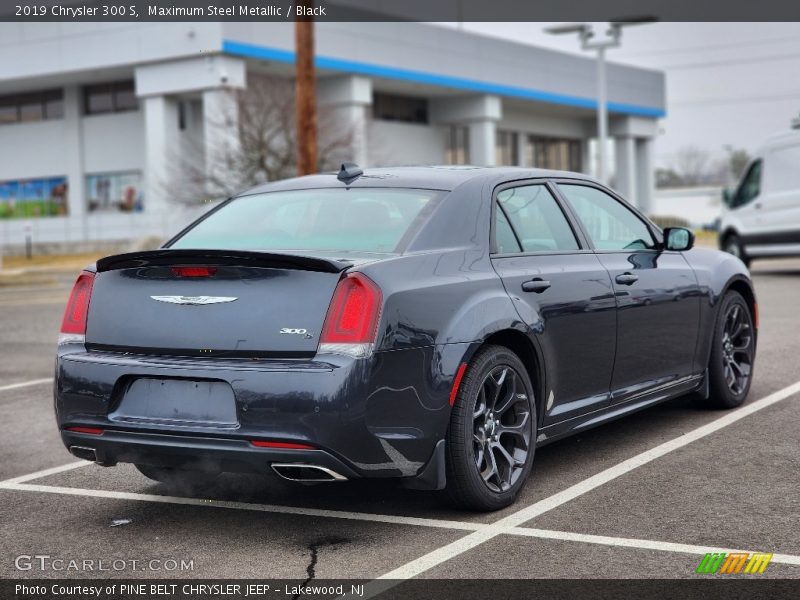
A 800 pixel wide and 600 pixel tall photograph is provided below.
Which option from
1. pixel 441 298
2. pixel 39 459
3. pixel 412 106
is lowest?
pixel 39 459

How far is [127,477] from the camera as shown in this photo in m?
6.05

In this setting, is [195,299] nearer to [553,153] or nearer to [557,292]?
[557,292]

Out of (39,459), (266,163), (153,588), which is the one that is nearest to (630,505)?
(153,588)

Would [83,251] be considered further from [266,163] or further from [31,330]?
[31,330]

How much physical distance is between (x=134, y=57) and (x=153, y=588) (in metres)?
35.8

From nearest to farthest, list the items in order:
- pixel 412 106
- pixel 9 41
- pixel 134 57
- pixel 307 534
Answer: pixel 307 534 → pixel 134 57 → pixel 9 41 → pixel 412 106

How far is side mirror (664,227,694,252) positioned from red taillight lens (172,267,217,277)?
3089 millimetres

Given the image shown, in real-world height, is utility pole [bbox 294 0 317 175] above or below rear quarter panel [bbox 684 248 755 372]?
above

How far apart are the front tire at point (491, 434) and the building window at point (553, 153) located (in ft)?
180

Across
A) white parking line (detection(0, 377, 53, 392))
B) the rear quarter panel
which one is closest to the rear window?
the rear quarter panel

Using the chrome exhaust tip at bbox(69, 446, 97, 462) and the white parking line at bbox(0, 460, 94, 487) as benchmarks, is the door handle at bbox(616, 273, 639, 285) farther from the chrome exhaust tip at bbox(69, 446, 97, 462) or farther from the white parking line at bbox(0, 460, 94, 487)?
the white parking line at bbox(0, 460, 94, 487)

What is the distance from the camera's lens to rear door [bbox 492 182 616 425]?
5.40m

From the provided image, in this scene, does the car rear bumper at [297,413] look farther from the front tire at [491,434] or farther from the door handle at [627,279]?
the door handle at [627,279]

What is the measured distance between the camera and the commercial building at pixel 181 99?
37.4 m
